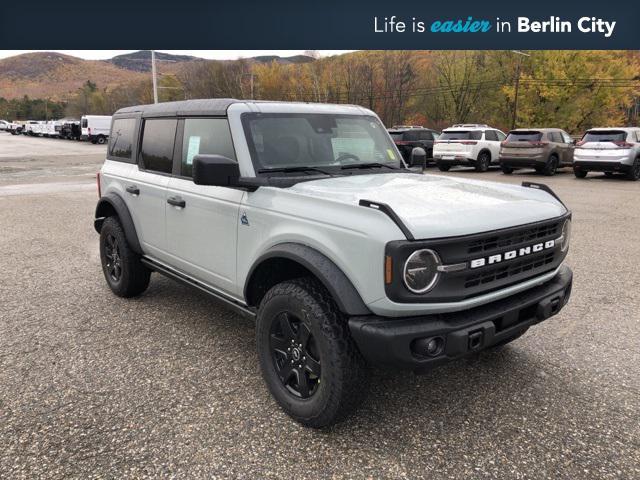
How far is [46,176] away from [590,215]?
680 inches

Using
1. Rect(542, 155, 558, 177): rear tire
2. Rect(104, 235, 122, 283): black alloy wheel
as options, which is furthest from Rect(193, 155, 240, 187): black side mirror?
Rect(542, 155, 558, 177): rear tire

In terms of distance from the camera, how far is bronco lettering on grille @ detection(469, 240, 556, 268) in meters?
2.56

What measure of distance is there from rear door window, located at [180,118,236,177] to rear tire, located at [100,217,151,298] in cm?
123

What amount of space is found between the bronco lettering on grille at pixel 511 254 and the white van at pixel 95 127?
4681 centimetres

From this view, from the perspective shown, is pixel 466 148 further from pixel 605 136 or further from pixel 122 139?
pixel 122 139

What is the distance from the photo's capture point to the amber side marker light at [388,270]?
2.35m

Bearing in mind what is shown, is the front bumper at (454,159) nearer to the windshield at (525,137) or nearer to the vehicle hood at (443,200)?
the windshield at (525,137)

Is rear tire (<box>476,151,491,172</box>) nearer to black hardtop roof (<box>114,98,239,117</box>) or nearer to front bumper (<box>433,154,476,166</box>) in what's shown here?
front bumper (<box>433,154,476,166</box>)

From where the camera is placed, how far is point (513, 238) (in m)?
2.77

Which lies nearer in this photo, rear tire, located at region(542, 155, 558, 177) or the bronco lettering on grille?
the bronco lettering on grille

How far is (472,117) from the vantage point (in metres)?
58.6

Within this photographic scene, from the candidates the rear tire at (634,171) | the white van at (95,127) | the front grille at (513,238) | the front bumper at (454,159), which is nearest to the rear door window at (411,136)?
the front bumper at (454,159)

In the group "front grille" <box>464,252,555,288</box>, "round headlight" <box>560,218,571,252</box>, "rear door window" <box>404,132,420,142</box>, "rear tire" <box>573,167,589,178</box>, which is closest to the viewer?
"front grille" <box>464,252,555,288</box>

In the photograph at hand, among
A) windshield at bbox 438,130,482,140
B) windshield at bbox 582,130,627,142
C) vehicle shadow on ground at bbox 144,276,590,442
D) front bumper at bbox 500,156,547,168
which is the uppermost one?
windshield at bbox 438,130,482,140
